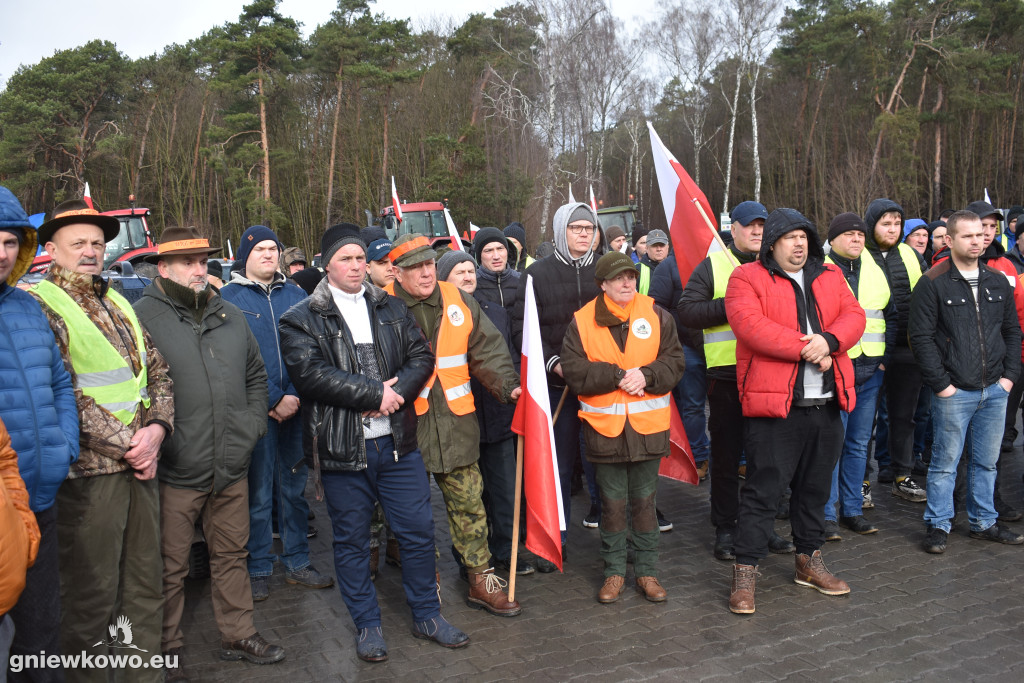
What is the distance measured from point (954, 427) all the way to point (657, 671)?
2.88 meters

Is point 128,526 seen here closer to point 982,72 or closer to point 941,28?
point 982,72

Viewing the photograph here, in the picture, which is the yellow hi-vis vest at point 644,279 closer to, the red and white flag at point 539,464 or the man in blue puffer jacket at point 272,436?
the red and white flag at point 539,464

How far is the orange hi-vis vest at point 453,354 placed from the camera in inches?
183

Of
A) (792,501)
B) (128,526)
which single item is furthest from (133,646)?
(792,501)

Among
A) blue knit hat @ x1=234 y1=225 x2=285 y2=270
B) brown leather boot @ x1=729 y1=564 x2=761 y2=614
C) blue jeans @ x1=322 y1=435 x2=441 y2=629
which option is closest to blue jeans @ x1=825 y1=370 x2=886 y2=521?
brown leather boot @ x1=729 y1=564 x2=761 y2=614

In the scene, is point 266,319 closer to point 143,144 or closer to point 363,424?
point 363,424

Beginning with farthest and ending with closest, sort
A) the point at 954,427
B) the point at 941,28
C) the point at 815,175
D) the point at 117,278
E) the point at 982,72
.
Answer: the point at 815,175
the point at 941,28
the point at 982,72
the point at 117,278
the point at 954,427

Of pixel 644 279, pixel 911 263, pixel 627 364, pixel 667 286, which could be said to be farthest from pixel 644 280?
pixel 627 364

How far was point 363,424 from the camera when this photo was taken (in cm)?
413

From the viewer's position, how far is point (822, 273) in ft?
Answer: 15.5

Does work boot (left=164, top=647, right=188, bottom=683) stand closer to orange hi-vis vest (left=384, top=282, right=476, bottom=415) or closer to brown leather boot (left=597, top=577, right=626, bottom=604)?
orange hi-vis vest (left=384, top=282, right=476, bottom=415)

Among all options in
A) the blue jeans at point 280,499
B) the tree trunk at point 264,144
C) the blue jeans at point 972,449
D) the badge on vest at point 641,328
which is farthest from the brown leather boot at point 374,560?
the tree trunk at point 264,144

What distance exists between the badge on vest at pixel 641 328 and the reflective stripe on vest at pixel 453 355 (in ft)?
3.22

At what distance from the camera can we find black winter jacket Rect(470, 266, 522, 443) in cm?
507
